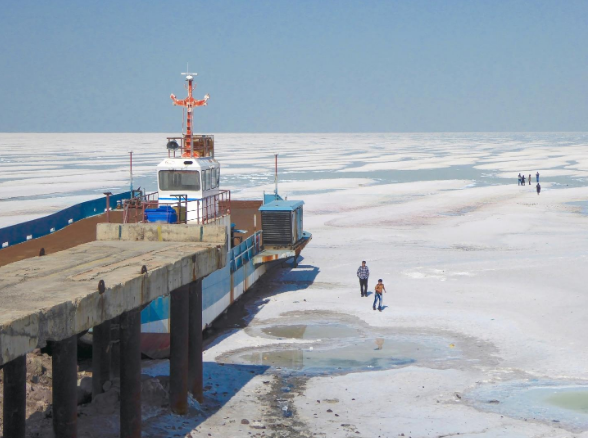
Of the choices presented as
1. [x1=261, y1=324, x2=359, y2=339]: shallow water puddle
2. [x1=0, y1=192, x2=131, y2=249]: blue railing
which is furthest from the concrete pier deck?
[x1=0, y1=192, x2=131, y2=249]: blue railing

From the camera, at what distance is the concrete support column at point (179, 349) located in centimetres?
1499

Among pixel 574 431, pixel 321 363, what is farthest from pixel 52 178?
pixel 574 431

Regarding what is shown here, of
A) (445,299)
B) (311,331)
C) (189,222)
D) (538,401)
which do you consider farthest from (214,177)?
(538,401)

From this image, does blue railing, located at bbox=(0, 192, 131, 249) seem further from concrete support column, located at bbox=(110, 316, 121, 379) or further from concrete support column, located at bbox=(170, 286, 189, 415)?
concrete support column, located at bbox=(170, 286, 189, 415)

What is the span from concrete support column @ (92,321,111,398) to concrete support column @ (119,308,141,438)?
2.80m

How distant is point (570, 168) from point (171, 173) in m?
79.8

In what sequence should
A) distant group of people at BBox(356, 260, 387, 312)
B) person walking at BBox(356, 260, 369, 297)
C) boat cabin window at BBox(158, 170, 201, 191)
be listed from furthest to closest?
person walking at BBox(356, 260, 369, 297), distant group of people at BBox(356, 260, 387, 312), boat cabin window at BBox(158, 170, 201, 191)

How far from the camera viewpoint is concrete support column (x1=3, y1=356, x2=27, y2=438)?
476 inches

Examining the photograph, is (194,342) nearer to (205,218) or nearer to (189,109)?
(205,218)

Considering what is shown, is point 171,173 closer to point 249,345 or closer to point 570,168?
point 249,345

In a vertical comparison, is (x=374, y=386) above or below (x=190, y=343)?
below

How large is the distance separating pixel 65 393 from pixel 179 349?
3464mm

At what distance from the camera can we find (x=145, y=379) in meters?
15.8

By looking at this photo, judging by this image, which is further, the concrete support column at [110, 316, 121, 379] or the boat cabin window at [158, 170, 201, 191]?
the boat cabin window at [158, 170, 201, 191]
